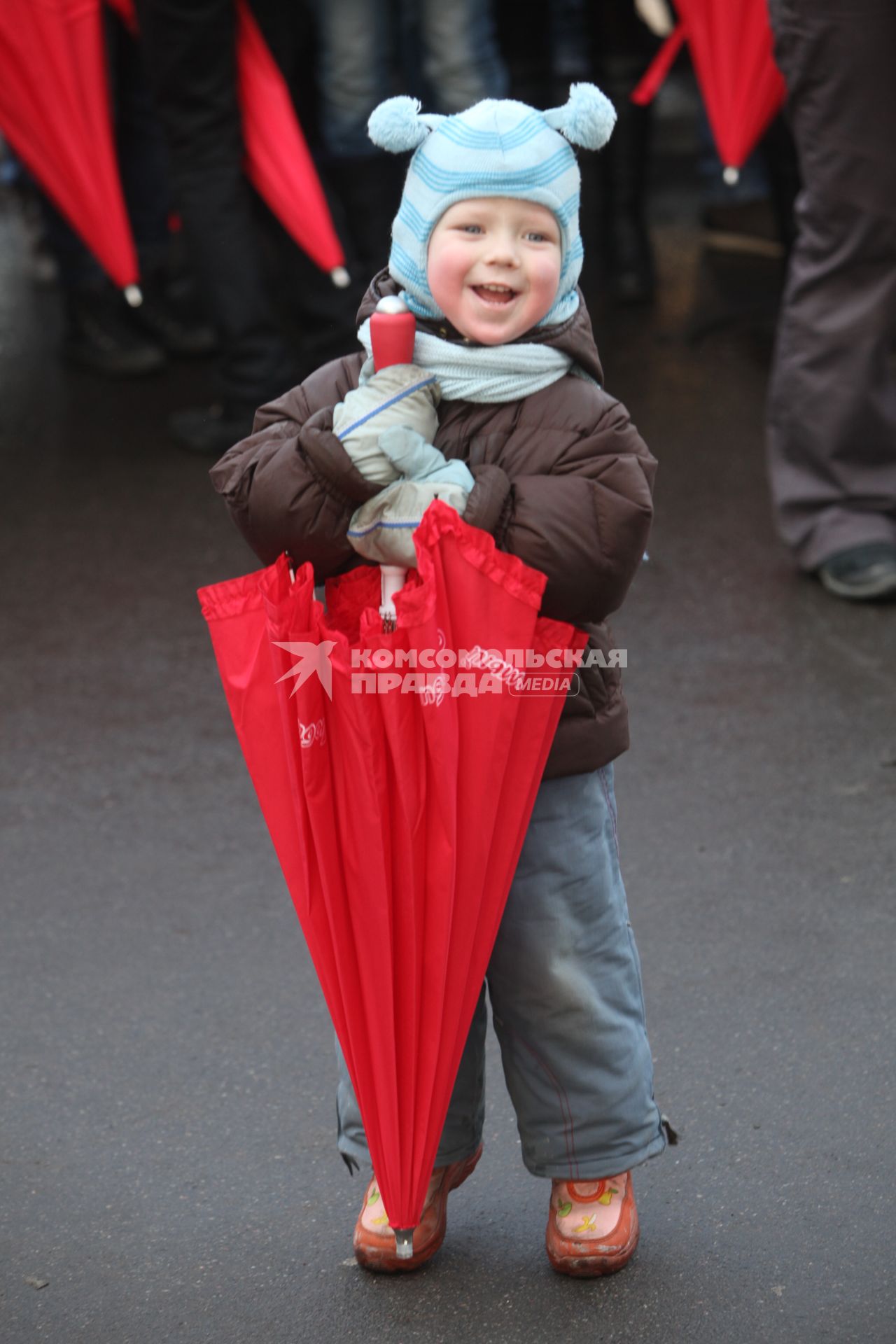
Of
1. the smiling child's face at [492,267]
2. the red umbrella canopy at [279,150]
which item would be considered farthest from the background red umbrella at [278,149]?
the smiling child's face at [492,267]

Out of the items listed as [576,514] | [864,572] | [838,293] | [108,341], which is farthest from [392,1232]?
[108,341]

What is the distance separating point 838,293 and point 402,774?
2.35 meters

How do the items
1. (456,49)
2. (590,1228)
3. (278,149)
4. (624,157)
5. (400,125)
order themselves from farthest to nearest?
1. (624,157)
2. (456,49)
3. (278,149)
4. (590,1228)
5. (400,125)

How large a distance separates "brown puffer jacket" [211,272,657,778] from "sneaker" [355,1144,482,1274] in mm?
549

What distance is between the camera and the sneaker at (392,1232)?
2.05 meters

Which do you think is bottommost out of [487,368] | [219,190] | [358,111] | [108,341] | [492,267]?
[108,341]

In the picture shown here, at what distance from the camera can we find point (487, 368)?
1.85 meters

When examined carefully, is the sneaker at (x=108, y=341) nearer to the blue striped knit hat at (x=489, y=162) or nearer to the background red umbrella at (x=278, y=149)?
the background red umbrella at (x=278, y=149)

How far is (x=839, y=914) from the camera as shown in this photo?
2777 mm

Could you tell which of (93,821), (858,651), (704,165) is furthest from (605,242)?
(93,821)

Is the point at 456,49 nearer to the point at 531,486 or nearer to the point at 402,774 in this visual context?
the point at 531,486

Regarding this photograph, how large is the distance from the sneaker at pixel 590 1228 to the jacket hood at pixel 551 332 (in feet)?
3.08

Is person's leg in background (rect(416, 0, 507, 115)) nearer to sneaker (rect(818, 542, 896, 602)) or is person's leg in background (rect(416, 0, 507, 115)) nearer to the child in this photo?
sneaker (rect(818, 542, 896, 602))

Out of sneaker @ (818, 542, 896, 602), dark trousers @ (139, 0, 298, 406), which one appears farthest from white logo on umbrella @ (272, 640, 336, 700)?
dark trousers @ (139, 0, 298, 406)
